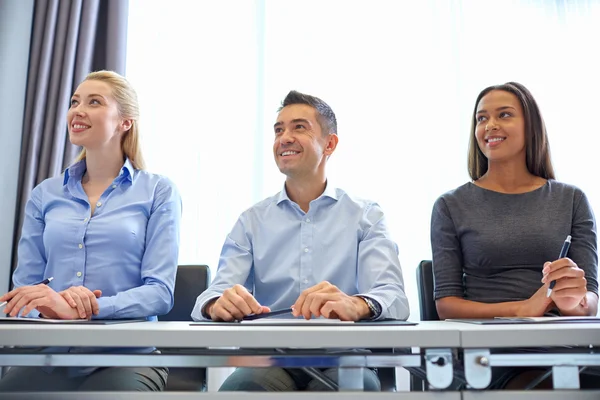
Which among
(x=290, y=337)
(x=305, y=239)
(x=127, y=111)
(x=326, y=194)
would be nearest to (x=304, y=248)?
(x=305, y=239)

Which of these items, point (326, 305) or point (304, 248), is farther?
point (304, 248)

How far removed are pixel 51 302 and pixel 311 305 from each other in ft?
1.93

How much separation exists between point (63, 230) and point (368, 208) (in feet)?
2.89

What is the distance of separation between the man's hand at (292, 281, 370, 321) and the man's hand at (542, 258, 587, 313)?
469 millimetres

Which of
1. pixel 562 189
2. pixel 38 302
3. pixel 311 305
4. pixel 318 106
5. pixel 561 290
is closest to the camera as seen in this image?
pixel 311 305

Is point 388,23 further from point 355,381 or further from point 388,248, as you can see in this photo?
point 355,381

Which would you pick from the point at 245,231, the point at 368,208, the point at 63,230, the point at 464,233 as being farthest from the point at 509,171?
the point at 63,230

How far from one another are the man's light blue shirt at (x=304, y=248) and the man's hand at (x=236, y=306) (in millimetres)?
326

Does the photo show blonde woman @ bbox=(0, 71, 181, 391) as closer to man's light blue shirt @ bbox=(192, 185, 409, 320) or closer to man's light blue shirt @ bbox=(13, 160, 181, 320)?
man's light blue shirt @ bbox=(13, 160, 181, 320)

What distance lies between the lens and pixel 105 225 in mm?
1708

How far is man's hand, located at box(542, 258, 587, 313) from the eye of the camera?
1.34m

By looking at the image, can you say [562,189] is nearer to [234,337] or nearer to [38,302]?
[234,337]

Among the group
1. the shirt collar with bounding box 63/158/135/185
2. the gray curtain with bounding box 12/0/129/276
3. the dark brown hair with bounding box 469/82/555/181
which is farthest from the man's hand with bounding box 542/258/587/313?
the gray curtain with bounding box 12/0/129/276

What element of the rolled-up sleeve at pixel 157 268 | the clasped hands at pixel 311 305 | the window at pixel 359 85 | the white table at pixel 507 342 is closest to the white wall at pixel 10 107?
the window at pixel 359 85
